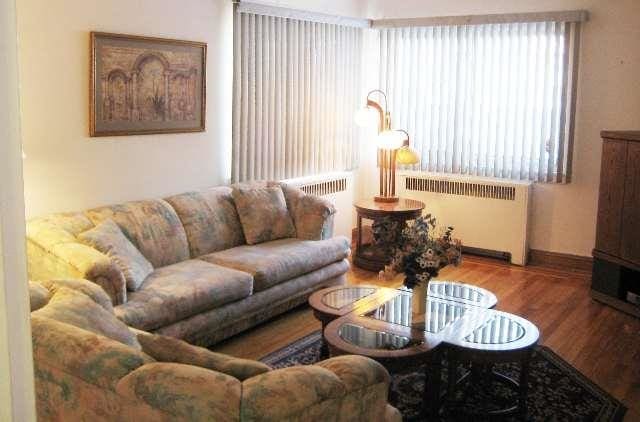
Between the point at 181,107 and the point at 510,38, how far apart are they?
10.1 ft

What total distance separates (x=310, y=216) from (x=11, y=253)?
16.0 feet

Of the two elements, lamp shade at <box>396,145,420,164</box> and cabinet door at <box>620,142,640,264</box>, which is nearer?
cabinet door at <box>620,142,640,264</box>

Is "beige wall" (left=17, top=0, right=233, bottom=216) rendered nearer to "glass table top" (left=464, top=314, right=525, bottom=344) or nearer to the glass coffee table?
the glass coffee table

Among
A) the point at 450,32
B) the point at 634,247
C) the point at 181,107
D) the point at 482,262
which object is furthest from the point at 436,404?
the point at 450,32

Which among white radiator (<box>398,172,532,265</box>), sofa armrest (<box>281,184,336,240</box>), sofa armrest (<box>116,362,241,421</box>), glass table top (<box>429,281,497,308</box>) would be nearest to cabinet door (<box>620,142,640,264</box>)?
white radiator (<box>398,172,532,265</box>)

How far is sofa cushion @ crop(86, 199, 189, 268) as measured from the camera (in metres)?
4.43

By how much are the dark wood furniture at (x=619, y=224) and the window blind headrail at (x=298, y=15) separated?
104 inches

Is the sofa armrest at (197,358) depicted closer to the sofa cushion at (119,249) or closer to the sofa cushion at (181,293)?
the sofa cushion at (181,293)

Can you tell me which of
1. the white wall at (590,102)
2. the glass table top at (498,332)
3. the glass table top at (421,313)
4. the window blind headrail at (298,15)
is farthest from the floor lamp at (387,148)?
the glass table top at (498,332)

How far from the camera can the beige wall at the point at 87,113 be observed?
165 inches

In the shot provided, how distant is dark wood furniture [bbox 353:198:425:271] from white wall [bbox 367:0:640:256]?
1206 mm

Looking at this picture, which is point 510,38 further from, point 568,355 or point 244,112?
point 568,355

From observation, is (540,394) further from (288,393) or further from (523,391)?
(288,393)

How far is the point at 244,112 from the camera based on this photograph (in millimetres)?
5691
